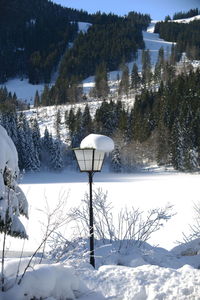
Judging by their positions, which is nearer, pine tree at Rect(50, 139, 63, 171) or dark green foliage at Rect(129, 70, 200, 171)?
dark green foliage at Rect(129, 70, 200, 171)

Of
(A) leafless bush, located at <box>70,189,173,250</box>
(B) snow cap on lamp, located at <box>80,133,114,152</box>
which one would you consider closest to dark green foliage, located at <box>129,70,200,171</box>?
(A) leafless bush, located at <box>70,189,173,250</box>

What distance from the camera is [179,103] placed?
6925 centimetres

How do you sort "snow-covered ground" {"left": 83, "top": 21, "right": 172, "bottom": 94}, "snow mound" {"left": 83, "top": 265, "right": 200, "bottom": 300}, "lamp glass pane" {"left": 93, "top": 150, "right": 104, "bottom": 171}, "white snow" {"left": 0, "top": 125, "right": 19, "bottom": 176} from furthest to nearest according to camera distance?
"snow-covered ground" {"left": 83, "top": 21, "right": 172, "bottom": 94}, "lamp glass pane" {"left": 93, "top": 150, "right": 104, "bottom": 171}, "white snow" {"left": 0, "top": 125, "right": 19, "bottom": 176}, "snow mound" {"left": 83, "top": 265, "right": 200, "bottom": 300}

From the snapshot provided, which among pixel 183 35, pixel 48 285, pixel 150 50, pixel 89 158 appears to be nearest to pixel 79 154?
pixel 89 158

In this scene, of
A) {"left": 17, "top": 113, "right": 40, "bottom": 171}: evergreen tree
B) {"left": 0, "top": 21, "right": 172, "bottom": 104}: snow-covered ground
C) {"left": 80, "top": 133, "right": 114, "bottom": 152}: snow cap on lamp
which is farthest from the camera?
{"left": 0, "top": 21, "right": 172, "bottom": 104}: snow-covered ground

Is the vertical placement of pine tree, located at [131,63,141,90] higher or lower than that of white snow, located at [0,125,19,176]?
higher

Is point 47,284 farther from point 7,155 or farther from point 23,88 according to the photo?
point 23,88

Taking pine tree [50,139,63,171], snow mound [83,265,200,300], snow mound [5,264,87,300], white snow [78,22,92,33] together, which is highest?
white snow [78,22,92,33]

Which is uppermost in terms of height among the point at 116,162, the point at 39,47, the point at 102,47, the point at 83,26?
the point at 83,26

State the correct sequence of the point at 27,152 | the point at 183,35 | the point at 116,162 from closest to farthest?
the point at 116,162
the point at 27,152
the point at 183,35

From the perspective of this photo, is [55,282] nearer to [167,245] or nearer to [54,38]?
[167,245]

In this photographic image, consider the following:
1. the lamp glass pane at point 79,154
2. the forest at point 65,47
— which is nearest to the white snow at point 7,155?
the lamp glass pane at point 79,154

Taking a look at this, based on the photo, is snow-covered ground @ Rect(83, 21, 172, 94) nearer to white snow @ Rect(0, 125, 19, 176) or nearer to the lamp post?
the lamp post

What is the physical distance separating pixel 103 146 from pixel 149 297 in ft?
7.65
